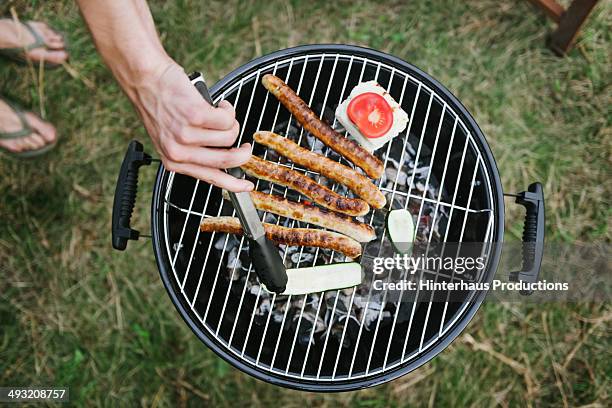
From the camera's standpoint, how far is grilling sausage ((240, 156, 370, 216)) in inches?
118

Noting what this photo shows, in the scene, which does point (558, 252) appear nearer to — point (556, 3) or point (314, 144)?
point (556, 3)

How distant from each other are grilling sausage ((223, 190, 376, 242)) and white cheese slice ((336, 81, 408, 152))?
0.52 metres

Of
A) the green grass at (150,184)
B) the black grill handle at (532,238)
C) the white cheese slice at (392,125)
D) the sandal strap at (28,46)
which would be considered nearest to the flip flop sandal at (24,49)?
the sandal strap at (28,46)

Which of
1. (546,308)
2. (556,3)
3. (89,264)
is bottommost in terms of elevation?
(89,264)

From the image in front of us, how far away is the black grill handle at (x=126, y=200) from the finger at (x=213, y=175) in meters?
0.76

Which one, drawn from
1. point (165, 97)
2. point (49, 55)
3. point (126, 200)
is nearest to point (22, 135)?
point (49, 55)

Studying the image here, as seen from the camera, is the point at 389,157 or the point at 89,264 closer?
the point at 389,157

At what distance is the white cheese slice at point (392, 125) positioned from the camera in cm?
313

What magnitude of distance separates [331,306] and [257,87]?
1.49m

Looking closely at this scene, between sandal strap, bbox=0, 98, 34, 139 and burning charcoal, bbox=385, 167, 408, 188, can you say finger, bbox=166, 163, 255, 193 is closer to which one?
burning charcoal, bbox=385, 167, 408, 188

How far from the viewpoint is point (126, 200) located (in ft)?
9.70

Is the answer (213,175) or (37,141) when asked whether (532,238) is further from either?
(37,141)

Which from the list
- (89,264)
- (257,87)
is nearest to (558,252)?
(257,87)

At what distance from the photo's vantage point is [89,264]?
413 cm
